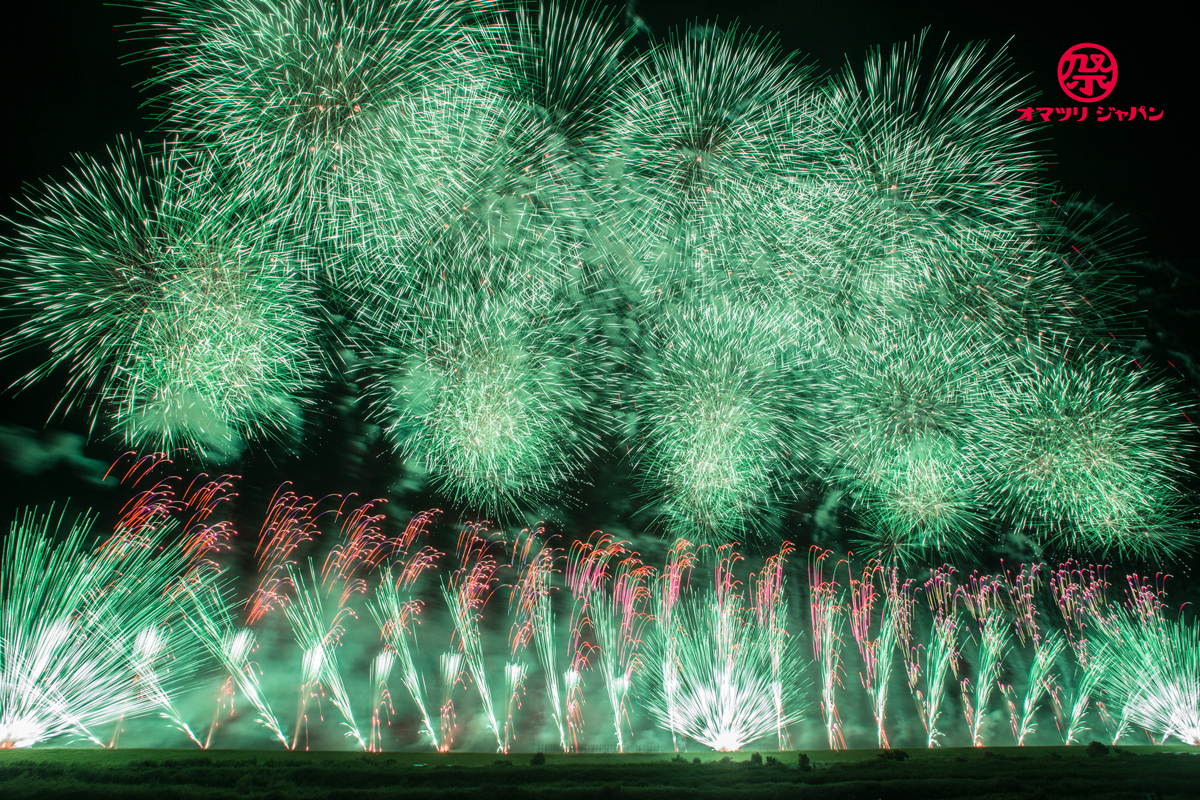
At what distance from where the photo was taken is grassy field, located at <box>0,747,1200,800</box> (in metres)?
17.1

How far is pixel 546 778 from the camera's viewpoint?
67.1 feet

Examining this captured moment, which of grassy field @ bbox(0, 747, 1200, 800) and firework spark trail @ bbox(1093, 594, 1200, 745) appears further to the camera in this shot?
firework spark trail @ bbox(1093, 594, 1200, 745)

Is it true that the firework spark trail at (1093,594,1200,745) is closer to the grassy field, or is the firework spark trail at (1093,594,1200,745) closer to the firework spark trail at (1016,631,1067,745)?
the firework spark trail at (1016,631,1067,745)

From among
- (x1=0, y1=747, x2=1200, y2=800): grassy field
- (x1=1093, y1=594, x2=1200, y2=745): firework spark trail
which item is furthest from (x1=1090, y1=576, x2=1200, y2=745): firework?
(x1=0, y1=747, x2=1200, y2=800): grassy field

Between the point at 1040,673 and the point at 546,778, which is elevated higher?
the point at 546,778

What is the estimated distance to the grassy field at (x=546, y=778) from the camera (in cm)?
1712

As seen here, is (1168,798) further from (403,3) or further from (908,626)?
(403,3)

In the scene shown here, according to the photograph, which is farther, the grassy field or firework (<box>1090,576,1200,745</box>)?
firework (<box>1090,576,1200,745</box>)

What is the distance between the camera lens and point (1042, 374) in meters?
20.0

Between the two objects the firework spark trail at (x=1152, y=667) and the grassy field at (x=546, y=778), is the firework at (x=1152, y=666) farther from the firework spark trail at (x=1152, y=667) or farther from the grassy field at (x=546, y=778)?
the grassy field at (x=546, y=778)

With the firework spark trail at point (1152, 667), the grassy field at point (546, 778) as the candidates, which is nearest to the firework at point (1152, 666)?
the firework spark trail at point (1152, 667)

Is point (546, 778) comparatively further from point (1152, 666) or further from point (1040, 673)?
point (1152, 666)

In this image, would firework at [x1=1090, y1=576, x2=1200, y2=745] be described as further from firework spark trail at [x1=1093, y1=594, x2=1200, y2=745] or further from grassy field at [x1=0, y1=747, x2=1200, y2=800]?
grassy field at [x1=0, y1=747, x2=1200, y2=800]

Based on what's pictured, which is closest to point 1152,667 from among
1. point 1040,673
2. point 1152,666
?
point 1152,666
